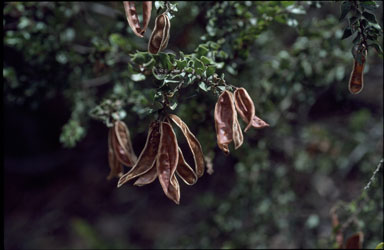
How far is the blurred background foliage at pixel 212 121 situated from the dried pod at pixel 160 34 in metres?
0.10

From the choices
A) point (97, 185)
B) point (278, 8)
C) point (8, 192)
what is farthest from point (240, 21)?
point (8, 192)

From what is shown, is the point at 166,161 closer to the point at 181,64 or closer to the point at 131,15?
the point at 181,64

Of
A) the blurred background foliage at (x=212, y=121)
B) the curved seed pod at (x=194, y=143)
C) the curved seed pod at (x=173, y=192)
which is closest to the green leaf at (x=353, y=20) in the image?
the blurred background foliage at (x=212, y=121)

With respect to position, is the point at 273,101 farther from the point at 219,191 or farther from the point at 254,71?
the point at 219,191

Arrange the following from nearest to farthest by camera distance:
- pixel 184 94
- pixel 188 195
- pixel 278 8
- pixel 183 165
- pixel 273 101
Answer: pixel 183 165 → pixel 278 8 → pixel 184 94 → pixel 273 101 → pixel 188 195

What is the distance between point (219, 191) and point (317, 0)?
1.48m

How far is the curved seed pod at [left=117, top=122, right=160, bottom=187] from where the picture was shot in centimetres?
97

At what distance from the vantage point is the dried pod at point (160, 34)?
943 mm

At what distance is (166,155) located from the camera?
93 centimetres

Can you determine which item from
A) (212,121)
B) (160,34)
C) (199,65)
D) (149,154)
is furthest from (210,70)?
(212,121)

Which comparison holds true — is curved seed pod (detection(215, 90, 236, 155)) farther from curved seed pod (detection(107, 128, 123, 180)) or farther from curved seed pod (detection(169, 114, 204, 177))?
curved seed pod (detection(107, 128, 123, 180))

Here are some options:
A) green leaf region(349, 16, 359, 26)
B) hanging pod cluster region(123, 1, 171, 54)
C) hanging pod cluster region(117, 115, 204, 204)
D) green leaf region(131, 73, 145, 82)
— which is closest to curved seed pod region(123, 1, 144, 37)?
hanging pod cluster region(123, 1, 171, 54)

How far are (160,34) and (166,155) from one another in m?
0.29

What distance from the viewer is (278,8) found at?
A: 133 cm
